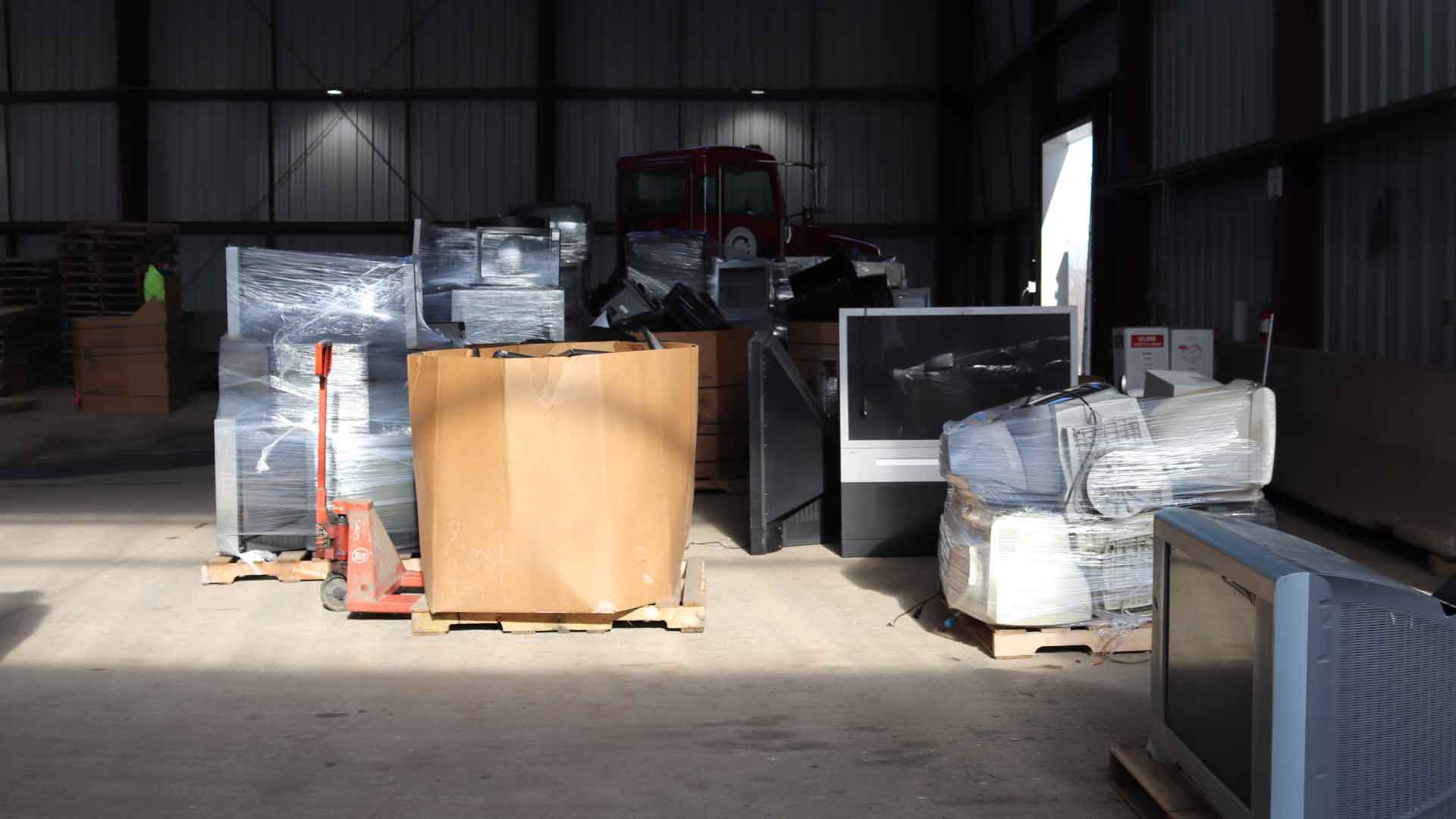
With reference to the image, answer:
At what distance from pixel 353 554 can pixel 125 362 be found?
1048 cm

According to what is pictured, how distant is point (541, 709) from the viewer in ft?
15.9

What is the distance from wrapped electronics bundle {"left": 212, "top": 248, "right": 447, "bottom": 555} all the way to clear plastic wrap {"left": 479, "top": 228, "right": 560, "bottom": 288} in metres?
3.17

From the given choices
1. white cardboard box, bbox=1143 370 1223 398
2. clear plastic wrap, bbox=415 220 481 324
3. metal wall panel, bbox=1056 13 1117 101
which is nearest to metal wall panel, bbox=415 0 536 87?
metal wall panel, bbox=1056 13 1117 101

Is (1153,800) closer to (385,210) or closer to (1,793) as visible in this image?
(1,793)

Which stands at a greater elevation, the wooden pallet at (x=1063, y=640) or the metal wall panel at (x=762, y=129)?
the metal wall panel at (x=762, y=129)

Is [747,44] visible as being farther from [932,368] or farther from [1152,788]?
[1152,788]

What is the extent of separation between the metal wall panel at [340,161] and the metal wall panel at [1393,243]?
14811 millimetres

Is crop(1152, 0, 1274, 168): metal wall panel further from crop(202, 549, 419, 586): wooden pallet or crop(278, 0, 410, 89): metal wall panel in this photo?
crop(278, 0, 410, 89): metal wall panel

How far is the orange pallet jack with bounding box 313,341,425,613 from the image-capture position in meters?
6.04

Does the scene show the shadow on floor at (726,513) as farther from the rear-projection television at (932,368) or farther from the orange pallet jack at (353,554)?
the orange pallet jack at (353,554)

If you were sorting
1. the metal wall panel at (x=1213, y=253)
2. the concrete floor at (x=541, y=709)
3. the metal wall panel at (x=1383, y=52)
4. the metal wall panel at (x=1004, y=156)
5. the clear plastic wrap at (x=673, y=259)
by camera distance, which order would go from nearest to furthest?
the concrete floor at (x=541, y=709)
the metal wall panel at (x=1383, y=52)
the metal wall panel at (x=1213, y=253)
the clear plastic wrap at (x=673, y=259)
the metal wall panel at (x=1004, y=156)

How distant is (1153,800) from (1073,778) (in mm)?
372

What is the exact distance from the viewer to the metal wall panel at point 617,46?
816 inches

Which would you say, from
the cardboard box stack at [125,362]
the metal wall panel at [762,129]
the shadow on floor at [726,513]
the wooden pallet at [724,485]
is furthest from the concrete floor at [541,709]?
the metal wall panel at [762,129]
